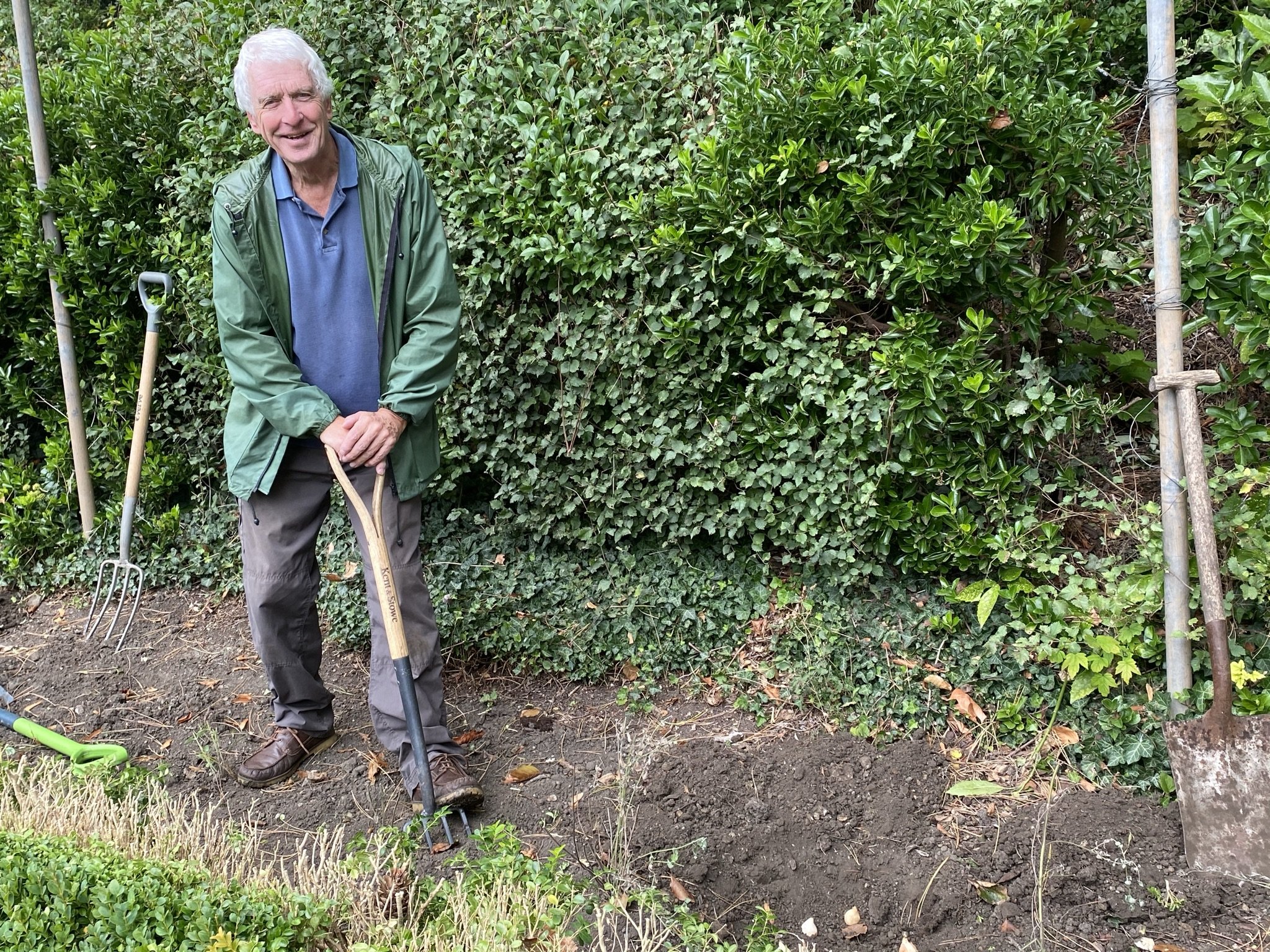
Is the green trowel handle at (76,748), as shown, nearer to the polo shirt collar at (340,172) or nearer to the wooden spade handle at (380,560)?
the wooden spade handle at (380,560)

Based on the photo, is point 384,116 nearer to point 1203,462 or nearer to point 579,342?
point 579,342

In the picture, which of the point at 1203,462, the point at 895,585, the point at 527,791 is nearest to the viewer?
the point at 1203,462

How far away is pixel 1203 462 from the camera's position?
3086mm

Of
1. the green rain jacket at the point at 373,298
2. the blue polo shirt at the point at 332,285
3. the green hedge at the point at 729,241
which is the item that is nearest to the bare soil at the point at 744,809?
the green hedge at the point at 729,241

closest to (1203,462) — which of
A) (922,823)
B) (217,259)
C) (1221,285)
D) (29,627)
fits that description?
(1221,285)

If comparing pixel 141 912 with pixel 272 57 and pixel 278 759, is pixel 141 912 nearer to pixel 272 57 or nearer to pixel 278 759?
pixel 278 759

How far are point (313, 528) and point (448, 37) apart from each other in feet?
7.78

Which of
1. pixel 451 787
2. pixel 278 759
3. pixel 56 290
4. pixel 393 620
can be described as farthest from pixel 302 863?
pixel 56 290

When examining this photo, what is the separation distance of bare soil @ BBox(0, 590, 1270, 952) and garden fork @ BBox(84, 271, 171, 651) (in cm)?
46

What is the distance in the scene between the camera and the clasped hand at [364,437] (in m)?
3.14

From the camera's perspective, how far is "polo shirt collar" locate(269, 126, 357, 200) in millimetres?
3273

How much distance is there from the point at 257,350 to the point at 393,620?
1046 mm

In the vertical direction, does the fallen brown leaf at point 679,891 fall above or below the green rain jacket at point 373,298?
below

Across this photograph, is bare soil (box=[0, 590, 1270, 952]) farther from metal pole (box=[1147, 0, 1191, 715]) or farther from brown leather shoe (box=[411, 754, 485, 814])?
metal pole (box=[1147, 0, 1191, 715])
